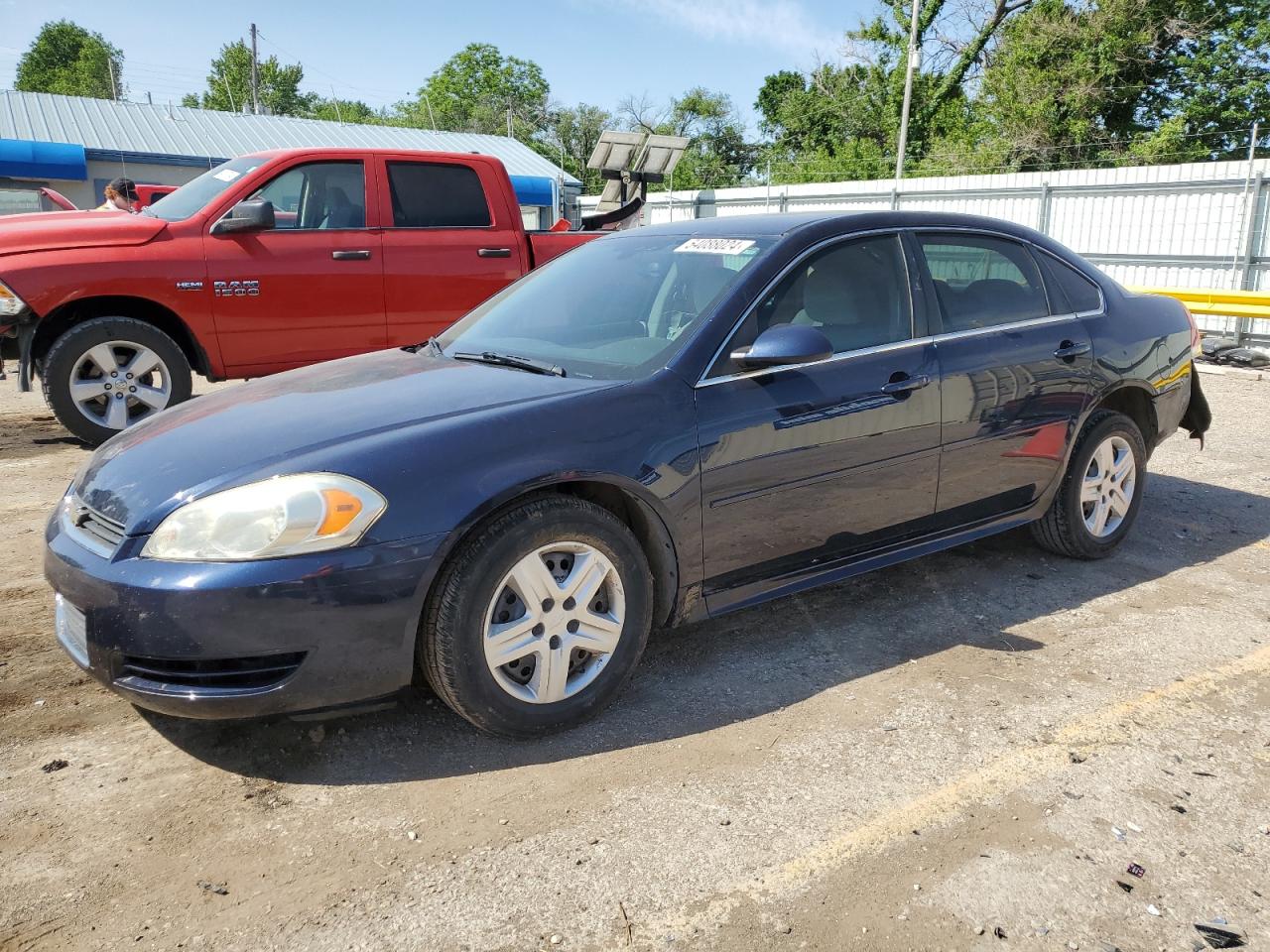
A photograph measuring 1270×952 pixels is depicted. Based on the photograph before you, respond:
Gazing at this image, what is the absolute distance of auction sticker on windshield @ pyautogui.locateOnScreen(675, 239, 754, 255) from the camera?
12.3 ft

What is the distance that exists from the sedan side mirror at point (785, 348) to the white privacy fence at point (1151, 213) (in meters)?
9.30

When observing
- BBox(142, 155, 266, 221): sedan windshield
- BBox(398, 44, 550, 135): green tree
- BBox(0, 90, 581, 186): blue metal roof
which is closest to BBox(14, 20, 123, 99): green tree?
BBox(398, 44, 550, 135): green tree

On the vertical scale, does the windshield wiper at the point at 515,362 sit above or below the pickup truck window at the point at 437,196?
below

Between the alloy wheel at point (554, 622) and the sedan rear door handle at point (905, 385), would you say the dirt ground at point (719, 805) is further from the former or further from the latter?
the sedan rear door handle at point (905, 385)

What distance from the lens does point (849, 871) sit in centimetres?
243

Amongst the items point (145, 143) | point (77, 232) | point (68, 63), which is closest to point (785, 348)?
point (77, 232)

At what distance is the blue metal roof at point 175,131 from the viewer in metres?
29.2

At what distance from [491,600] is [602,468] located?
0.52 metres

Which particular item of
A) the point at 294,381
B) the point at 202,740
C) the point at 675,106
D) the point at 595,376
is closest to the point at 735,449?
the point at 595,376

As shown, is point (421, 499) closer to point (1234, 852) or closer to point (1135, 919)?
point (1135, 919)

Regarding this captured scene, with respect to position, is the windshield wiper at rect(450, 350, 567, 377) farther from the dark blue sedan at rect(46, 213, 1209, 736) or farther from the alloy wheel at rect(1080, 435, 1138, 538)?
the alloy wheel at rect(1080, 435, 1138, 538)

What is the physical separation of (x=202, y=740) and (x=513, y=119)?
75.4 m

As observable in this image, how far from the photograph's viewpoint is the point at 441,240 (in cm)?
741

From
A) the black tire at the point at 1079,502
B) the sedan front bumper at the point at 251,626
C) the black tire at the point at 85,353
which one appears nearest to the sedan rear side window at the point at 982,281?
the black tire at the point at 1079,502
